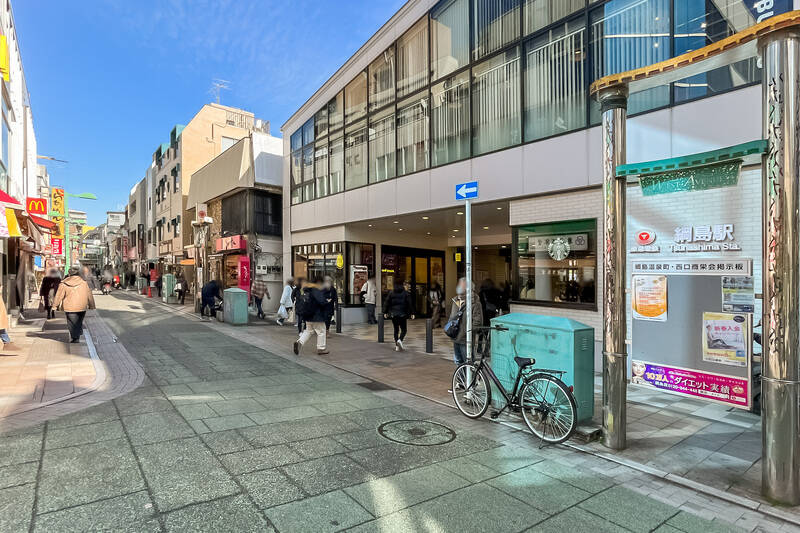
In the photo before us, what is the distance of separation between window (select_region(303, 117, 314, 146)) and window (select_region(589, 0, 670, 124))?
1285 centimetres

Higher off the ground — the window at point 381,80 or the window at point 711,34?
the window at point 381,80

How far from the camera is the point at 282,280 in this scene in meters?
22.4

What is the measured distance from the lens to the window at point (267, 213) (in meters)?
22.5

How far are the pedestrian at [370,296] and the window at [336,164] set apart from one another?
3768 millimetres

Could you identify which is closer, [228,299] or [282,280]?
[228,299]

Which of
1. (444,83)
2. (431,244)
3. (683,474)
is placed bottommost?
(683,474)

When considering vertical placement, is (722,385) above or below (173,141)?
below

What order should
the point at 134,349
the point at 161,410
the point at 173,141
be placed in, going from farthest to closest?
the point at 173,141 < the point at 134,349 < the point at 161,410

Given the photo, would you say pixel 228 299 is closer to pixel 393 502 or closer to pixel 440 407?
pixel 440 407

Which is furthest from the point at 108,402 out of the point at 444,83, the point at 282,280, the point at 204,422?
the point at 282,280

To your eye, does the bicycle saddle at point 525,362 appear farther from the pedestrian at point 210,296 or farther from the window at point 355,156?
the pedestrian at point 210,296

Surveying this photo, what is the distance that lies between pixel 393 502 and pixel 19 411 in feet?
16.5

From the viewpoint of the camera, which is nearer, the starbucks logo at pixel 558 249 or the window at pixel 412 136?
the starbucks logo at pixel 558 249

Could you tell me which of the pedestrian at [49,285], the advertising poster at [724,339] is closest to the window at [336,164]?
the pedestrian at [49,285]
